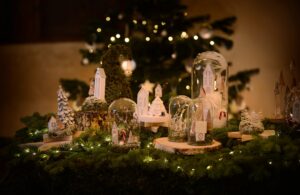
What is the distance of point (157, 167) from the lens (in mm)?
2586

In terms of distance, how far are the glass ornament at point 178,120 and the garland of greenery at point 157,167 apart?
0.57 ft

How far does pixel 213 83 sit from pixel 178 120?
1.67 feet

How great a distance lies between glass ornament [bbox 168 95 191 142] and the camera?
298cm

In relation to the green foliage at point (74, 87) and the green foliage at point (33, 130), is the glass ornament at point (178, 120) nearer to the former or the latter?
the green foliage at point (33, 130)

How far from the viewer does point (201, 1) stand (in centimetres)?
587

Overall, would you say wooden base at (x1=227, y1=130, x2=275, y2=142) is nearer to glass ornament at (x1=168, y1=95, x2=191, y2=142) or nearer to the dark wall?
glass ornament at (x1=168, y1=95, x2=191, y2=142)

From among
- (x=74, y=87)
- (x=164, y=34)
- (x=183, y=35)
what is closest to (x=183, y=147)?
(x=183, y=35)

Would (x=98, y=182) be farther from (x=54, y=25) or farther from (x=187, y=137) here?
(x=54, y=25)

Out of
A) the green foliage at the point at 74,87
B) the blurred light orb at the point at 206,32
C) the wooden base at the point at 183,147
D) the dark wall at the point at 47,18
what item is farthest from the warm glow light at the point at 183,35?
the wooden base at the point at 183,147

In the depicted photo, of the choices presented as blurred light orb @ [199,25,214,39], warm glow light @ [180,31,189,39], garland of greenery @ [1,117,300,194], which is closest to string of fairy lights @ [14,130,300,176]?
garland of greenery @ [1,117,300,194]

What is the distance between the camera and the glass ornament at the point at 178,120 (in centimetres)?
298

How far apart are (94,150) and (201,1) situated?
3502 millimetres

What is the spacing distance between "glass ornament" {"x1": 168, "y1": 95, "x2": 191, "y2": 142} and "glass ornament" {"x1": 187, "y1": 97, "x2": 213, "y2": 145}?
0.06 metres

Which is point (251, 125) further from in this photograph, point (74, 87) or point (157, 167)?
point (74, 87)
